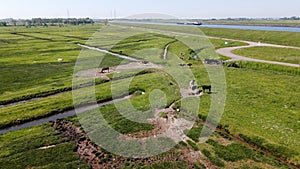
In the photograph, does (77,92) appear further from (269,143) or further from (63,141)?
(269,143)

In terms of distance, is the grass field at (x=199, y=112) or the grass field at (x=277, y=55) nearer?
the grass field at (x=199, y=112)

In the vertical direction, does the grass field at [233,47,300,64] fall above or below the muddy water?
above

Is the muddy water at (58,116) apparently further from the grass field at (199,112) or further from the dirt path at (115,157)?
the dirt path at (115,157)

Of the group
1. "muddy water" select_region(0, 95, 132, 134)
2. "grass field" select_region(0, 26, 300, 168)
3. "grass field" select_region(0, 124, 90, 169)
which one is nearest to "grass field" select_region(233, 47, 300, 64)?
"grass field" select_region(0, 26, 300, 168)

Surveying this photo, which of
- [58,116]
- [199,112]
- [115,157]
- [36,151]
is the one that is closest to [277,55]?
[199,112]

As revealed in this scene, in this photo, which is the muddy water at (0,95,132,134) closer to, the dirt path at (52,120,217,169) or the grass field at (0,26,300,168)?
the grass field at (0,26,300,168)

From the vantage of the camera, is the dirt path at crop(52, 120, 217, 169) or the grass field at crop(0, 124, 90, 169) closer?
the grass field at crop(0, 124, 90, 169)

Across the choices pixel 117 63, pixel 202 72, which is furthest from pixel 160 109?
pixel 117 63

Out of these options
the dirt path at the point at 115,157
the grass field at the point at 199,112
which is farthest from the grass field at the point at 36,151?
the dirt path at the point at 115,157

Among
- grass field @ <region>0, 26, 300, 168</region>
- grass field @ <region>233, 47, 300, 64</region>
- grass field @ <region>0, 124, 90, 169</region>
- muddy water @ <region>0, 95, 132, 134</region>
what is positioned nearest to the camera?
grass field @ <region>0, 124, 90, 169</region>

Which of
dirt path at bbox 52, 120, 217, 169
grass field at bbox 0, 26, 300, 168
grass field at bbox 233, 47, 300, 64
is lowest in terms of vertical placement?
dirt path at bbox 52, 120, 217, 169

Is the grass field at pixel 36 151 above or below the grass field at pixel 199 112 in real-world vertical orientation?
below
